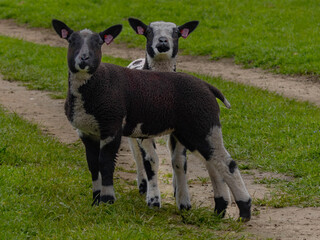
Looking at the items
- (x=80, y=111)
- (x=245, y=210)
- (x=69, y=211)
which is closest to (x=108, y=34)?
(x=80, y=111)

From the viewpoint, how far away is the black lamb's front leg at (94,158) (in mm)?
6512

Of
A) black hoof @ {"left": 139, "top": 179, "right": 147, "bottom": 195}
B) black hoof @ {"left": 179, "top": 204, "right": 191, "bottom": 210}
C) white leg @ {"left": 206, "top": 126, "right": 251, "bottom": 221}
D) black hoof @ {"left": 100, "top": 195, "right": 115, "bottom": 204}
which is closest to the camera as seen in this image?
black hoof @ {"left": 100, "top": 195, "right": 115, "bottom": 204}

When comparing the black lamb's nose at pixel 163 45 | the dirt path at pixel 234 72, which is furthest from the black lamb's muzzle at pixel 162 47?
the dirt path at pixel 234 72

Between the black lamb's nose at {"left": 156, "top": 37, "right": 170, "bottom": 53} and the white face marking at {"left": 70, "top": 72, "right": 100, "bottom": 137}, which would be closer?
the white face marking at {"left": 70, "top": 72, "right": 100, "bottom": 137}

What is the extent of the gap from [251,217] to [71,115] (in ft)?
7.72

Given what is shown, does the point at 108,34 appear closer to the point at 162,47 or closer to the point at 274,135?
the point at 162,47

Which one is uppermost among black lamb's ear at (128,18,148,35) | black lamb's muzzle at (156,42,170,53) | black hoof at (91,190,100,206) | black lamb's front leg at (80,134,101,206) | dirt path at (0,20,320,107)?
black lamb's ear at (128,18,148,35)

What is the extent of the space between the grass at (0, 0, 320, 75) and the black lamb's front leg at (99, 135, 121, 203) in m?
9.52

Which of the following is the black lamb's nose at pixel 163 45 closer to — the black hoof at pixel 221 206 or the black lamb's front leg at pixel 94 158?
the black lamb's front leg at pixel 94 158

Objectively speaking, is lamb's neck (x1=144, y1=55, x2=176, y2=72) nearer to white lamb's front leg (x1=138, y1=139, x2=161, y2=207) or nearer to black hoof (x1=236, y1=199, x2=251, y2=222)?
white lamb's front leg (x1=138, y1=139, x2=161, y2=207)

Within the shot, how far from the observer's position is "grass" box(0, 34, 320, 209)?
7969mm

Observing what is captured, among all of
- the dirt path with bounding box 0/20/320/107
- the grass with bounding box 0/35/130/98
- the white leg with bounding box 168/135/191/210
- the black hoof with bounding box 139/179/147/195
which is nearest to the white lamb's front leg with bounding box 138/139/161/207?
the white leg with bounding box 168/135/191/210

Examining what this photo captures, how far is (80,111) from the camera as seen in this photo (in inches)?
244

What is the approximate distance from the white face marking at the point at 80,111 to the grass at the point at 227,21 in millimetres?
9631
